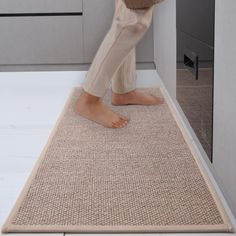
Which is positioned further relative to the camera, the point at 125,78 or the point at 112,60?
the point at 125,78

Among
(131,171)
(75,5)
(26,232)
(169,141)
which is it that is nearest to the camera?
(26,232)

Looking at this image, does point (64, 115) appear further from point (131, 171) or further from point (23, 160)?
point (131, 171)

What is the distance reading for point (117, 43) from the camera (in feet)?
5.54

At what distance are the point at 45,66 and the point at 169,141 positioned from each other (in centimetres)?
150

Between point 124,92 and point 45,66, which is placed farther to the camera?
point 45,66

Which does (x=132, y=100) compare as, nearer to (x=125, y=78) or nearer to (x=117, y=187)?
(x=125, y=78)

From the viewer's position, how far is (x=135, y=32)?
164 cm

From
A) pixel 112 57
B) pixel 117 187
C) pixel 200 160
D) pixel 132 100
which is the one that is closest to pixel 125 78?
pixel 132 100

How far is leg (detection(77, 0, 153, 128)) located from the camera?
161 centimetres

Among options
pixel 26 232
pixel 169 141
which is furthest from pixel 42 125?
pixel 26 232

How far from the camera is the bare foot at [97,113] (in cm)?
185

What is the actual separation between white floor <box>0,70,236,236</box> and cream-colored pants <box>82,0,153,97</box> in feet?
0.93

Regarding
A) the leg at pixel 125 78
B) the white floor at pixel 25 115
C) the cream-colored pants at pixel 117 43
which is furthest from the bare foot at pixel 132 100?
the cream-colored pants at pixel 117 43

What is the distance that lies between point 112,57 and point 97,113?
0.89ft
